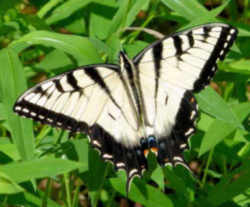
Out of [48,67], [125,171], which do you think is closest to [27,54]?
[48,67]

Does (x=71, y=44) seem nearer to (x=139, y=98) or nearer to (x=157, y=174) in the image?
(x=139, y=98)

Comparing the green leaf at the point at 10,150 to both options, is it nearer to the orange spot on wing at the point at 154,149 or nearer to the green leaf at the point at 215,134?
the orange spot on wing at the point at 154,149

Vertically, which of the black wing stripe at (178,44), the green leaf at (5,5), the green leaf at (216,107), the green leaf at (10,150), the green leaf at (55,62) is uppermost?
the black wing stripe at (178,44)

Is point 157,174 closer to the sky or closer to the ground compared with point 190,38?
closer to the ground

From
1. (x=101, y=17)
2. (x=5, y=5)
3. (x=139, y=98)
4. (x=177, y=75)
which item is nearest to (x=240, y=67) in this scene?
(x=177, y=75)

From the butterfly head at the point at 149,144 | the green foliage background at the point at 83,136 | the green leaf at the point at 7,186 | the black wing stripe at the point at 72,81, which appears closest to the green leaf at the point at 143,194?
the green foliage background at the point at 83,136

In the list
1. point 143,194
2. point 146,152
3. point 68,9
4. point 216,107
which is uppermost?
point 68,9
